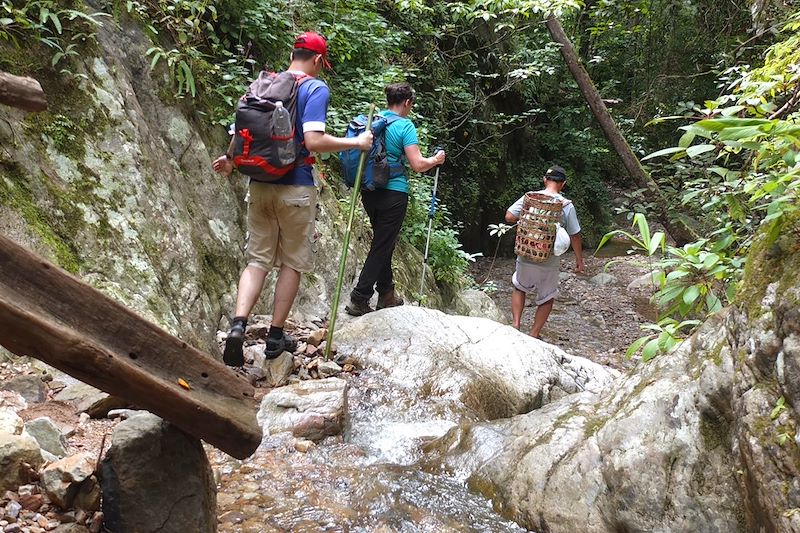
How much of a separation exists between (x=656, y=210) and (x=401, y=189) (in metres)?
4.42

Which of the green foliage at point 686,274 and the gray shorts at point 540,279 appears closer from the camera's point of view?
the green foliage at point 686,274

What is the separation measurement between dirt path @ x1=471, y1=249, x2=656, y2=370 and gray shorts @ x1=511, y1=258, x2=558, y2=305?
0.80m

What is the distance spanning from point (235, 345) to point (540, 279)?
419 centimetres

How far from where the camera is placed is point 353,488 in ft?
12.2

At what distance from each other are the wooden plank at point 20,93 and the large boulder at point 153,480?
1.31 metres

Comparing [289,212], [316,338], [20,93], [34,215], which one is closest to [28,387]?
[34,215]

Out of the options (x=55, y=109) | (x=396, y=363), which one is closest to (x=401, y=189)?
(x=396, y=363)

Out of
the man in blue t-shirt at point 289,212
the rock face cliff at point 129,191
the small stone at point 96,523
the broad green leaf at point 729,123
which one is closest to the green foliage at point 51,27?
the rock face cliff at point 129,191

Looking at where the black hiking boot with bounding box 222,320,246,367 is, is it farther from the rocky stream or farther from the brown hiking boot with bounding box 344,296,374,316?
the brown hiking boot with bounding box 344,296,374,316

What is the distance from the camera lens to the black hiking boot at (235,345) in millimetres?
4809

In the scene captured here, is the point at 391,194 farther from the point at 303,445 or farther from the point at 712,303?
the point at 712,303

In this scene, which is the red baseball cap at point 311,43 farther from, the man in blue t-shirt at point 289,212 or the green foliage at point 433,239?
the green foliage at point 433,239

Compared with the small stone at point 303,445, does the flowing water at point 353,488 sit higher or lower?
higher

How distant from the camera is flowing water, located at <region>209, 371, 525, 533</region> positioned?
330cm
